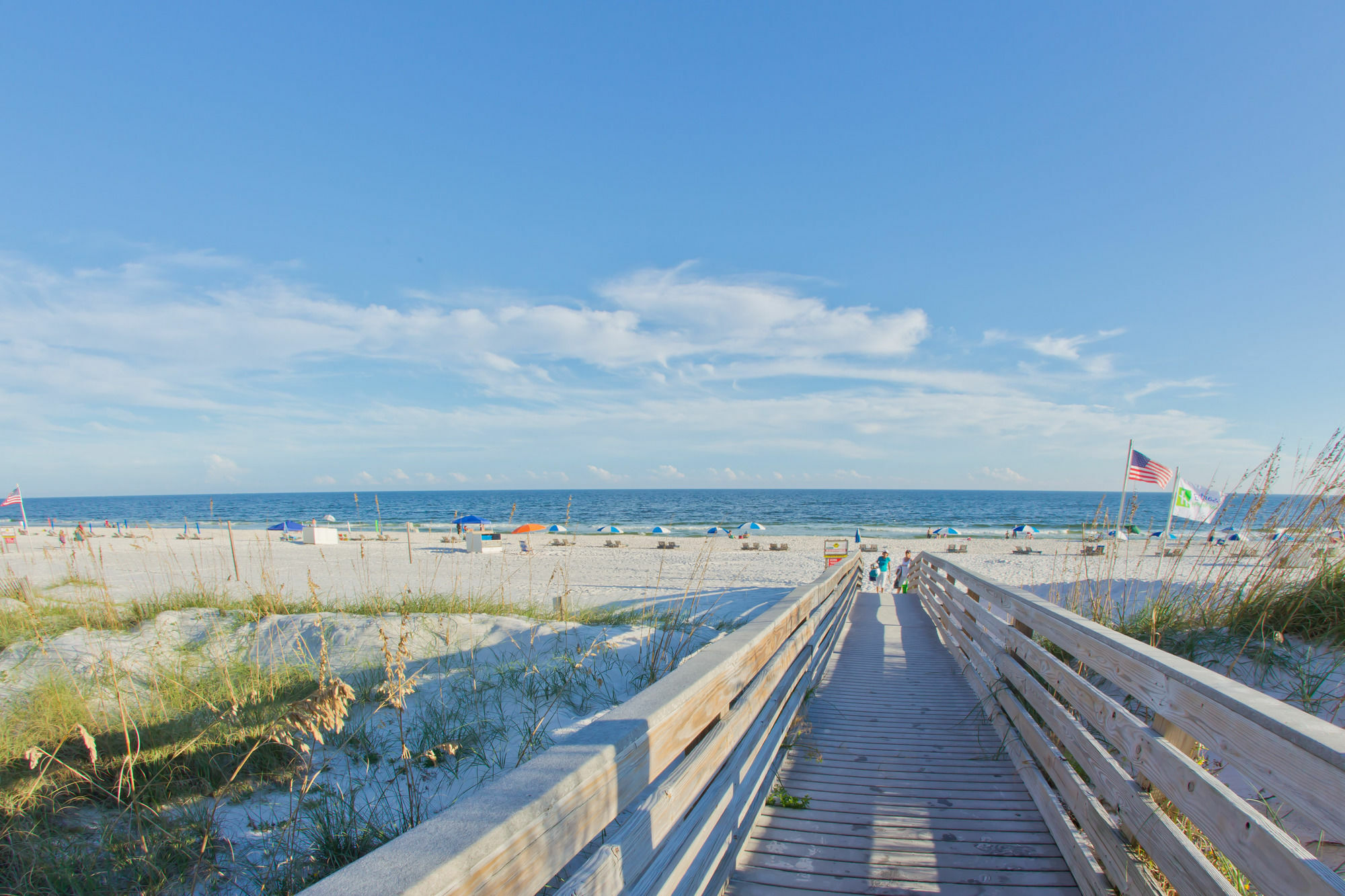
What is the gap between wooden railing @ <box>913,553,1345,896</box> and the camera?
1.33 m

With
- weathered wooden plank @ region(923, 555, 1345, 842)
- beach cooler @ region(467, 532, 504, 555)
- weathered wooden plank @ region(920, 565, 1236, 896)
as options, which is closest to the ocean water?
beach cooler @ region(467, 532, 504, 555)

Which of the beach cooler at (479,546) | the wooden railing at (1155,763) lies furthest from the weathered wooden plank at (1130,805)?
the beach cooler at (479,546)

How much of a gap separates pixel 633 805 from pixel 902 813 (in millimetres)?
1922

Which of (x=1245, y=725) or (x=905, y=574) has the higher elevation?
(x=1245, y=725)

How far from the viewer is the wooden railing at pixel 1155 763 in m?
1.33

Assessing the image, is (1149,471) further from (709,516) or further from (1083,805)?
(709,516)

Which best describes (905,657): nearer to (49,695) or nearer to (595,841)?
(595,841)

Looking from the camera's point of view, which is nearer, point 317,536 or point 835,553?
point 835,553

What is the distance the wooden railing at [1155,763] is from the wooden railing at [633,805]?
4.40ft

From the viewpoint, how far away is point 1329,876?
47.4 inches

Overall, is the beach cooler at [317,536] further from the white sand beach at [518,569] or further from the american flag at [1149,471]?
the american flag at [1149,471]

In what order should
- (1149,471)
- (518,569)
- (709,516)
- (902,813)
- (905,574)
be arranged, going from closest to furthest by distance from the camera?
(902,813), (1149,471), (518,569), (905,574), (709,516)

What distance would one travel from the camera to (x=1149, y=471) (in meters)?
11.1

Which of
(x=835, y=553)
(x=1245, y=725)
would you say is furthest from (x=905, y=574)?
(x=1245, y=725)
